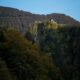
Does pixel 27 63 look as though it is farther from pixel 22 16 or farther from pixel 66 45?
pixel 22 16

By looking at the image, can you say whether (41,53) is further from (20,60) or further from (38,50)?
(20,60)

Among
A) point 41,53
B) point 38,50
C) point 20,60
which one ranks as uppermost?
point 20,60

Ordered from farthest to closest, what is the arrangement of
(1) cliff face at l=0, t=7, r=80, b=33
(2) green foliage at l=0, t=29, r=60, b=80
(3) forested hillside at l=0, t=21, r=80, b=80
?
1. (1) cliff face at l=0, t=7, r=80, b=33
2. (3) forested hillside at l=0, t=21, r=80, b=80
3. (2) green foliage at l=0, t=29, r=60, b=80

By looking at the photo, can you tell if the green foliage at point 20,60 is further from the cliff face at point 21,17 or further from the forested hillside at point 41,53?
the cliff face at point 21,17

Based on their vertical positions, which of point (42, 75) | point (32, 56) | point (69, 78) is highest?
point (32, 56)

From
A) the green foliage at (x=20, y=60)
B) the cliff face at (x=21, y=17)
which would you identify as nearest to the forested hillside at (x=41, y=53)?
the green foliage at (x=20, y=60)

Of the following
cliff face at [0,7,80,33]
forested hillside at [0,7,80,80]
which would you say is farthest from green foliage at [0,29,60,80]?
cliff face at [0,7,80,33]

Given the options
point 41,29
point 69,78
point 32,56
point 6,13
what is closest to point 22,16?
point 6,13

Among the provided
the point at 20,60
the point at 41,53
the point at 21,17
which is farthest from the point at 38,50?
the point at 21,17

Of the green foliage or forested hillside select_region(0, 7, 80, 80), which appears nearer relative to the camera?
→ the green foliage

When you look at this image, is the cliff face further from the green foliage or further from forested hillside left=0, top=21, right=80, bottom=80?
the green foliage

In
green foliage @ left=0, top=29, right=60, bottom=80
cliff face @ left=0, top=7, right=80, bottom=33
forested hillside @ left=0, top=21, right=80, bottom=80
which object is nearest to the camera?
green foliage @ left=0, top=29, right=60, bottom=80
